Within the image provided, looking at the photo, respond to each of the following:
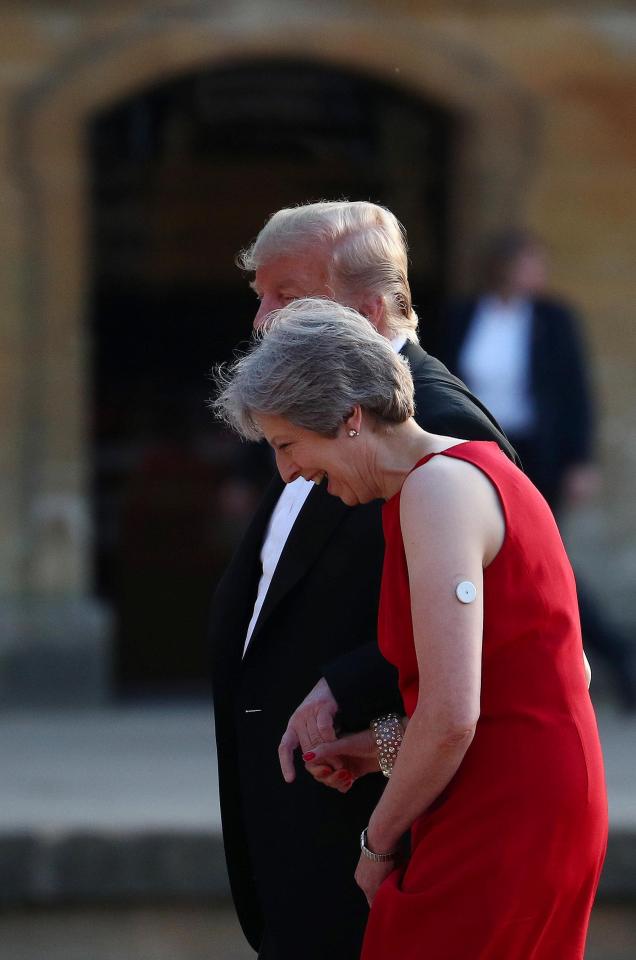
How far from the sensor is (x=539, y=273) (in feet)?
20.2

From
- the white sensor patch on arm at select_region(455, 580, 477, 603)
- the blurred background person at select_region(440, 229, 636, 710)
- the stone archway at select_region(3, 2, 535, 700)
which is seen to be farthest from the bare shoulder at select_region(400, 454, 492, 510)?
the stone archway at select_region(3, 2, 535, 700)

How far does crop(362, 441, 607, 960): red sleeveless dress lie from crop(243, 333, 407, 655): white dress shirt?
56cm

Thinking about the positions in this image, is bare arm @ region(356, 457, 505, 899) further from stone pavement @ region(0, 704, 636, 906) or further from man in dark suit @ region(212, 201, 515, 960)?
stone pavement @ region(0, 704, 636, 906)

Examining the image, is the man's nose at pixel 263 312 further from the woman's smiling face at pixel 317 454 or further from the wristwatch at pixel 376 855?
the wristwatch at pixel 376 855

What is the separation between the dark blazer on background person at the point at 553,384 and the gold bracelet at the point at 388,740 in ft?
11.5

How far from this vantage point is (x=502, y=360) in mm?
6016

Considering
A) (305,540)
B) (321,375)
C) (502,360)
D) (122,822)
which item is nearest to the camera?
(321,375)

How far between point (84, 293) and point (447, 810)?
15.6 ft

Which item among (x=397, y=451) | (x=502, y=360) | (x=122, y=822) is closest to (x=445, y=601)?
(x=397, y=451)

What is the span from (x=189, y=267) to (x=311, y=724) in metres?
4.95

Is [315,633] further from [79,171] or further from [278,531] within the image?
[79,171]

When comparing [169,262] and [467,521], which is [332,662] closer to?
[467,521]

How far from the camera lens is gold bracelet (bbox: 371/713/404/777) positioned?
8.43 feet

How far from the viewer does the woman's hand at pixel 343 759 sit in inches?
104
